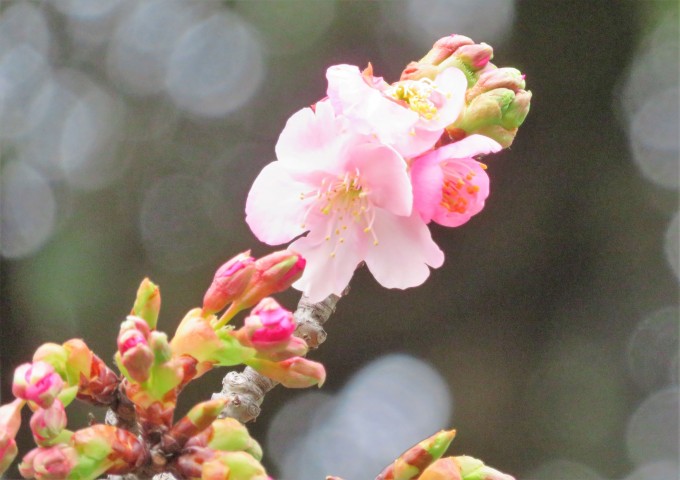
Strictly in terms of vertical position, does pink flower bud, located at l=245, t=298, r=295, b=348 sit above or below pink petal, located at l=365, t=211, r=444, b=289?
below

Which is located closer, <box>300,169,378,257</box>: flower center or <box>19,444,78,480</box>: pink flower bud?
<box>19,444,78,480</box>: pink flower bud

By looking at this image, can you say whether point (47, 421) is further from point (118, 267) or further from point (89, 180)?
point (89, 180)

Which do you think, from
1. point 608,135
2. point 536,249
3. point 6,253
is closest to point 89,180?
point 6,253

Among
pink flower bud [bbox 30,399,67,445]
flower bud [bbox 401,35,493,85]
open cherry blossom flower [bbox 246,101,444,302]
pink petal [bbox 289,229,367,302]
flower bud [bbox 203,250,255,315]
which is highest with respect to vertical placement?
flower bud [bbox 401,35,493,85]

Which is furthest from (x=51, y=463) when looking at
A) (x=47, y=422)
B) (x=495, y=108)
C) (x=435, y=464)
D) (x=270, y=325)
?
(x=495, y=108)

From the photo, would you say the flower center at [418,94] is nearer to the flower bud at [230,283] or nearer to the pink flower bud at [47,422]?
the flower bud at [230,283]

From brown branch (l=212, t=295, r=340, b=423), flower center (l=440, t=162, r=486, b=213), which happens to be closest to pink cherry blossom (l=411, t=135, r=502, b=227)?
flower center (l=440, t=162, r=486, b=213)

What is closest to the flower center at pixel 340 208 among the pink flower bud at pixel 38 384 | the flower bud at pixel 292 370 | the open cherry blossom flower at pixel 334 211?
the open cherry blossom flower at pixel 334 211

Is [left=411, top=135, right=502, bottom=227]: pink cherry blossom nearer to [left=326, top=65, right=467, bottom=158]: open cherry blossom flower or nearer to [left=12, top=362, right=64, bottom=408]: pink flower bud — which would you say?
[left=326, top=65, right=467, bottom=158]: open cherry blossom flower
